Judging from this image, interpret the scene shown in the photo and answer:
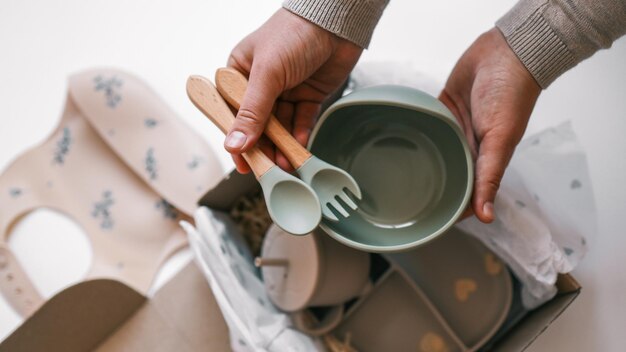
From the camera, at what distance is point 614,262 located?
85 centimetres

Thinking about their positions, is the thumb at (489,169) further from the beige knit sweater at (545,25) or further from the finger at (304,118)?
the finger at (304,118)

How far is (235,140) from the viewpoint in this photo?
0.56m

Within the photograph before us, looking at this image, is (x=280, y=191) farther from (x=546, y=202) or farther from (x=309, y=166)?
(x=546, y=202)

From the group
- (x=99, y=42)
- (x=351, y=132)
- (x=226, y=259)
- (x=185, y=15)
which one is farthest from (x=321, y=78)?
(x=99, y=42)

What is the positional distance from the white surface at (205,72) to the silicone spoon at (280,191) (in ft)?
1.26

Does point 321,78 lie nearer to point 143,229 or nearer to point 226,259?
point 226,259

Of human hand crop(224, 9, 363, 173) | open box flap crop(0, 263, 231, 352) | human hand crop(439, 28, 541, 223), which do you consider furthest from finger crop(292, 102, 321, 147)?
open box flap crop(0, 263, 231, 352)

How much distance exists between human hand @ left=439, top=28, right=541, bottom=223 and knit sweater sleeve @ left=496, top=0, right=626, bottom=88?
16 millimetres

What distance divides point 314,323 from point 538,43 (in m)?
0.52

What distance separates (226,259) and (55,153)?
46 cm

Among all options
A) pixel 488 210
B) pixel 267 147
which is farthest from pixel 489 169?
pixel 267 147

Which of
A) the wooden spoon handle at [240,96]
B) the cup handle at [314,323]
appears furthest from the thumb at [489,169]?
the cup handle at [314,323]

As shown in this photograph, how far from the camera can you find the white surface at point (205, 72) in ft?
2.80

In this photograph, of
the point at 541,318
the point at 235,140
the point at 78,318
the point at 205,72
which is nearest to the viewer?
the point at 235,140
